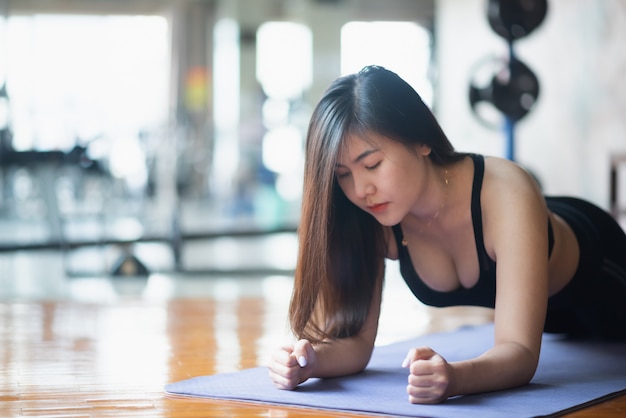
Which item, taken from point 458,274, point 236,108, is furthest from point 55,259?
point 458,274

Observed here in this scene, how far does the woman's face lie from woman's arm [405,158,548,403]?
0.21 metres

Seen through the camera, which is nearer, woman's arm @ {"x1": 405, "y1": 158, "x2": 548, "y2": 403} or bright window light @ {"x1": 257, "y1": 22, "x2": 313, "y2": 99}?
woman's arm @ {"x1": 405, "y1": 158, "x2": 548, "y2": 403}

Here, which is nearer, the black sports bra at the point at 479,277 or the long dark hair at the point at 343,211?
the long dark hair at the point at 343,211

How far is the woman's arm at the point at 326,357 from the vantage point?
1.86 m

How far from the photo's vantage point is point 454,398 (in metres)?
1.79

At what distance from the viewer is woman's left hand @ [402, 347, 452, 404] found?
1.63 m

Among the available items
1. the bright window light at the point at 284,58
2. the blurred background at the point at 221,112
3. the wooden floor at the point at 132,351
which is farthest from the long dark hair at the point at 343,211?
the bright window light at the point at 284,58

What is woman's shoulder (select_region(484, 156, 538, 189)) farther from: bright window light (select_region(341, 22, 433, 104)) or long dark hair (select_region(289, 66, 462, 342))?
bright window light (select_region(341, 22, 433, 104))

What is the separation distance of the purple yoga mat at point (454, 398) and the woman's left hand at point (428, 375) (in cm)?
3

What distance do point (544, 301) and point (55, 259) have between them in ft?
15.7

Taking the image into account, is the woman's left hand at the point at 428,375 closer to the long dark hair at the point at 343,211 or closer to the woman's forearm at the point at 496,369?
the woman's forearm at the point at 496,369

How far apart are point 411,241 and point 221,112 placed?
25.1ft

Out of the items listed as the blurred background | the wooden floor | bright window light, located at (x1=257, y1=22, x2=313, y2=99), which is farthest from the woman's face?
bright window light, located at (x1=257, y1=22, x2=313, y2=99)

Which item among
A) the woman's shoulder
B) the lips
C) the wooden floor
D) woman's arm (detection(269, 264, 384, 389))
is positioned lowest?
the wooden floor
